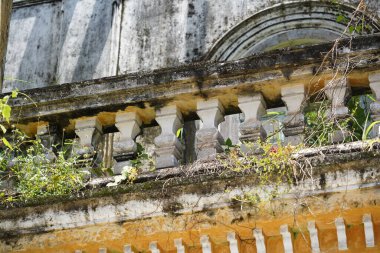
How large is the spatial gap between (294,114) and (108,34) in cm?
571

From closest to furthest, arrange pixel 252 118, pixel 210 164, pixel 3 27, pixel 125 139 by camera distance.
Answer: pixel 210 164 < pixel 252 118 < pixel 125 139 < pixel 3 27

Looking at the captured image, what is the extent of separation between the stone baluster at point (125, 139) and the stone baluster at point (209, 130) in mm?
503

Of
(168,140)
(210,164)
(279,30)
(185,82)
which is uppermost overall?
(279,30)

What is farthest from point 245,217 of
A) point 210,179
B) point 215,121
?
point 215,121

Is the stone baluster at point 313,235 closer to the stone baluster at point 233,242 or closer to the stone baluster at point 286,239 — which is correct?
the stone baluster at point 286,239

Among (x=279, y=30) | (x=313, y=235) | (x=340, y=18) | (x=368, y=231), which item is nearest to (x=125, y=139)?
(x=313, y=235)

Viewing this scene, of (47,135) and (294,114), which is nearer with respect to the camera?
(294,114)

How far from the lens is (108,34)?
1081 centimetres

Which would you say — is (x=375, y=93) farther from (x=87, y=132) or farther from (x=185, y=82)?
(x=87, y=132)

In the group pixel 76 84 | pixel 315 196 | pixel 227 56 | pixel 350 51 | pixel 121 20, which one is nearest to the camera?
pixel 315 196

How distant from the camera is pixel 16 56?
11320 millimetres

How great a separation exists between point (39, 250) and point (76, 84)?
130cm

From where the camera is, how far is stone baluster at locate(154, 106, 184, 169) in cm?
566

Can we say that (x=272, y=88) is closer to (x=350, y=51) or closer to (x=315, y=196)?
(x=350, y=51)
